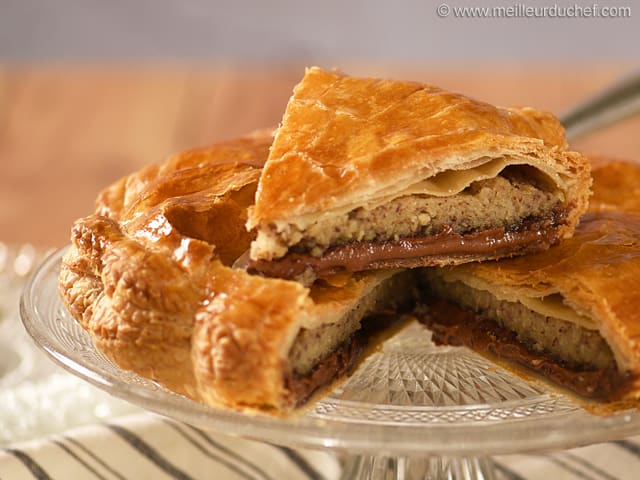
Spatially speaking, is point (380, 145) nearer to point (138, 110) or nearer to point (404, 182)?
point (404, 182)

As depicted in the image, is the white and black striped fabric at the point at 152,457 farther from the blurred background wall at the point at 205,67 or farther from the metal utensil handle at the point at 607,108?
the blurred background wall at the point at 205,67

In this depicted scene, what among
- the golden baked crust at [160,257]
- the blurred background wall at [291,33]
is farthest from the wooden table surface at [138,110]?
the golden baked crust at [160,257]

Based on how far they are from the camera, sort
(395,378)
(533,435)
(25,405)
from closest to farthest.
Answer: (533,435) → (395,378) → (25,405)

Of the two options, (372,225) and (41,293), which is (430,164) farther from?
(41,293)

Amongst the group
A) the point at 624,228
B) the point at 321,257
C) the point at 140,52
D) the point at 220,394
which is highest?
the point at 140,52

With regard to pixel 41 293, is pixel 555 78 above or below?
above

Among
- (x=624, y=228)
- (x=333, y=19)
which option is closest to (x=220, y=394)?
(x=624, y=228)
